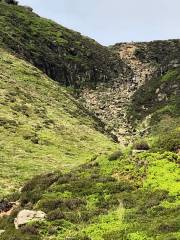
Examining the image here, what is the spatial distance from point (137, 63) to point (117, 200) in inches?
4006

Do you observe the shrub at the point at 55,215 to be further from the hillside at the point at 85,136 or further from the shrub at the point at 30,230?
the shrub at the point at 30,230

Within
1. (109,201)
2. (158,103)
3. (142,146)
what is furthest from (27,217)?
(158,103)

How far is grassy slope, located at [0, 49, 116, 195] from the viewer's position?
47250mm

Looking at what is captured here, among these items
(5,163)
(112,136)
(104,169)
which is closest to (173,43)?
(112,136)

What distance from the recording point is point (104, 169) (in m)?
29.3

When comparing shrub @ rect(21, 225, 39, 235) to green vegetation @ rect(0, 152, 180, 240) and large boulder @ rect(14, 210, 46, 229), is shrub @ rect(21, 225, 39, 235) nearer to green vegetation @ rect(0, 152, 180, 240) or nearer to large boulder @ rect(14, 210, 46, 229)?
green vegetation @ rect(0, 152, 180, 240)

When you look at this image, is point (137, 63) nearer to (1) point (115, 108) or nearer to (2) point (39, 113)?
(1) point (115, 108)

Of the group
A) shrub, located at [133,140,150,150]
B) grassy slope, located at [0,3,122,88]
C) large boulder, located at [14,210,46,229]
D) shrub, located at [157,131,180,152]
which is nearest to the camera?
large boulder, located at [14,210,46,229]

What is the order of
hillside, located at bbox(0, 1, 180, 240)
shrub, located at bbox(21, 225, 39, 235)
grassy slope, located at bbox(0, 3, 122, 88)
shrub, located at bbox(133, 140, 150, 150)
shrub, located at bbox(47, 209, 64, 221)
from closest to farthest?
1. shrub, located at bbox(21, 225, 39, 235)
2. hillside, located at bbox(0, 1, 180, 240)
3. shrub, located at bbox(47, 209, 64, 221)
4. shrub, located at bbox(133, 140, 150, 150)
5. grassy slope, located at bbox(0, 3, 122, 88)

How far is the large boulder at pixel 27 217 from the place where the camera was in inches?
887

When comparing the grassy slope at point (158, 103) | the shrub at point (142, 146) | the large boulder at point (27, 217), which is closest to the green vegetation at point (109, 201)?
the large boulder at point (27, 217)

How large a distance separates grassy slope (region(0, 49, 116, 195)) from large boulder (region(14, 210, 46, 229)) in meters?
14.9

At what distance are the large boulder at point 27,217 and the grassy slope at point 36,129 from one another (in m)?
→ 14.9

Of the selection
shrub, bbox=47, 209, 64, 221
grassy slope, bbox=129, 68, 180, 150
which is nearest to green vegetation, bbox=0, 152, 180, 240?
shrub, bbox=47, 209, 64, 221
